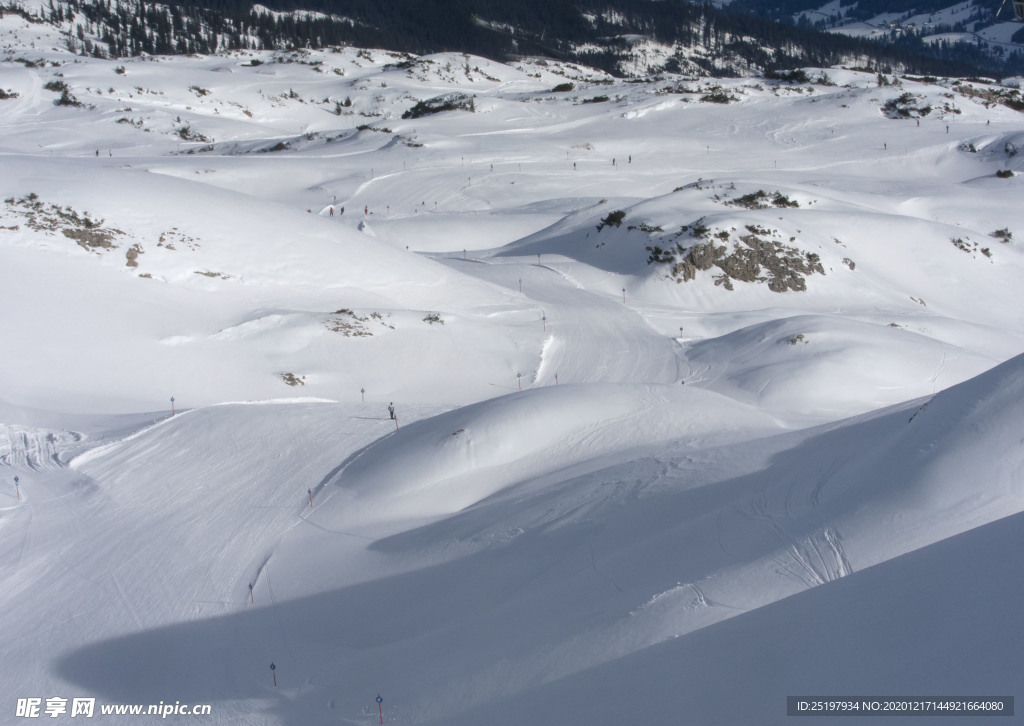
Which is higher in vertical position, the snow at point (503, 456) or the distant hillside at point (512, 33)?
the distant hillside at point (512, 33)

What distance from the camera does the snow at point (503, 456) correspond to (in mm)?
7777

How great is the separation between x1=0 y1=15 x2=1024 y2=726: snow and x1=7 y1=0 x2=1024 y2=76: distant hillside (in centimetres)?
7647

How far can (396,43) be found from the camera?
370ft

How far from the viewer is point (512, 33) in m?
137

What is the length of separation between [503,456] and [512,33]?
135745 mm

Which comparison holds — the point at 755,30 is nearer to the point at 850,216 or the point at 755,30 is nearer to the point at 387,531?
the point at 850,216

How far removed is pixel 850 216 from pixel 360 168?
28050 mm

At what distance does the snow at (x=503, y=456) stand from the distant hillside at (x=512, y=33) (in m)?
76.5

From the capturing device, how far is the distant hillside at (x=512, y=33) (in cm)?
10100

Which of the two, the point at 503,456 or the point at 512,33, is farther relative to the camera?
the point at 512,33

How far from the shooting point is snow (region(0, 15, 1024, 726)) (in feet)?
25.5

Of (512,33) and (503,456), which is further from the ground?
(512,33)

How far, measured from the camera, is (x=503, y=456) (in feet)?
47.0

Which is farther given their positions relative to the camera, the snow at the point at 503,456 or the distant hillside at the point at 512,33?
the distant hillside at the point at 512,33
